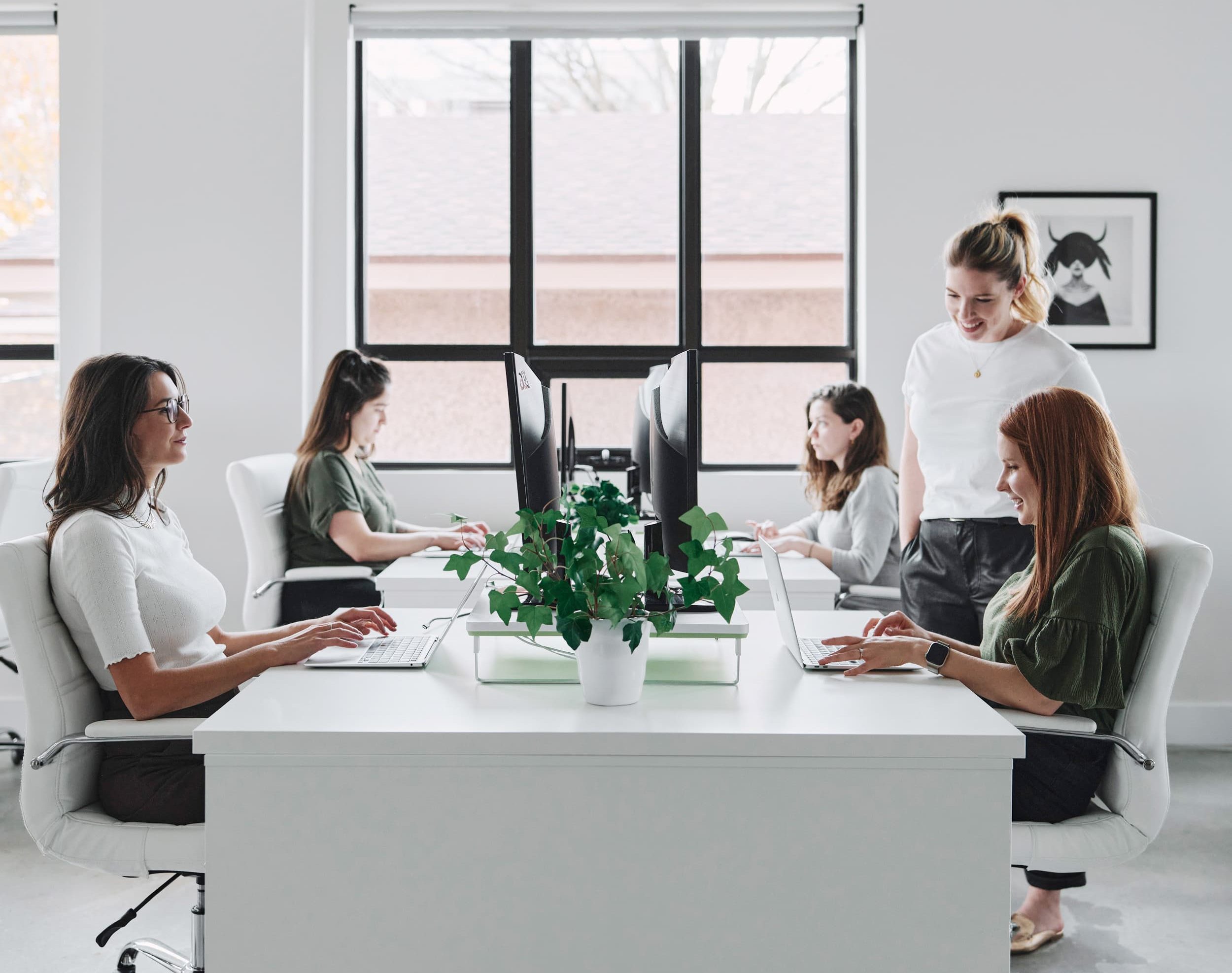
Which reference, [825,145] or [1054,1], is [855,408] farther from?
[1054,1]

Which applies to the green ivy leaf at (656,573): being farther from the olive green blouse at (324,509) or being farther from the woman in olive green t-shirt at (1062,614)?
the olive green blouse at (324,509)

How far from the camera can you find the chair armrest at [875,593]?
285 centimetres

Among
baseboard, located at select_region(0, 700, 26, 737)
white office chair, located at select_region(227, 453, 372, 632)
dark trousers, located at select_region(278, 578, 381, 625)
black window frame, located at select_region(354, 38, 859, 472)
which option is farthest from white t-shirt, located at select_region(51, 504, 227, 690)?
baseboard, located at select_region(0, 700, 26, 737)

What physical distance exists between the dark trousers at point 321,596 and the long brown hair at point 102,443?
1268 mm

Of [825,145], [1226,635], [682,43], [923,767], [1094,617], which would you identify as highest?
[682,43]

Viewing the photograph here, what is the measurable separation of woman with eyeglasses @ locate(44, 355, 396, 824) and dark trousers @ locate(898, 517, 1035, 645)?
1210 millimetres

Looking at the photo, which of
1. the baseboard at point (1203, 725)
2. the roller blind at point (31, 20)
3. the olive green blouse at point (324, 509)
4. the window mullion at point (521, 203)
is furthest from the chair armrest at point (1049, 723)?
the roller blind at point (31, 20)

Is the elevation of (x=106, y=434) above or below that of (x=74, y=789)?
above

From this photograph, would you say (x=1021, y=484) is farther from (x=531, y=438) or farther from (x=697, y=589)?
(x=531, y=438)

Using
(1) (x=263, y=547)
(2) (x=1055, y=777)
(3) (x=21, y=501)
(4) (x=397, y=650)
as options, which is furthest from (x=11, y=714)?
(2) (x=1055, y=777)

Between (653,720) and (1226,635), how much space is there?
322cm

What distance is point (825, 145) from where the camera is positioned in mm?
3965

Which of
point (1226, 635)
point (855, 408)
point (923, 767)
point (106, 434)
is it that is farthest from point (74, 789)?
point (1226, 635)

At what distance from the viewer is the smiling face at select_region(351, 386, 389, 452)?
3166 mm
